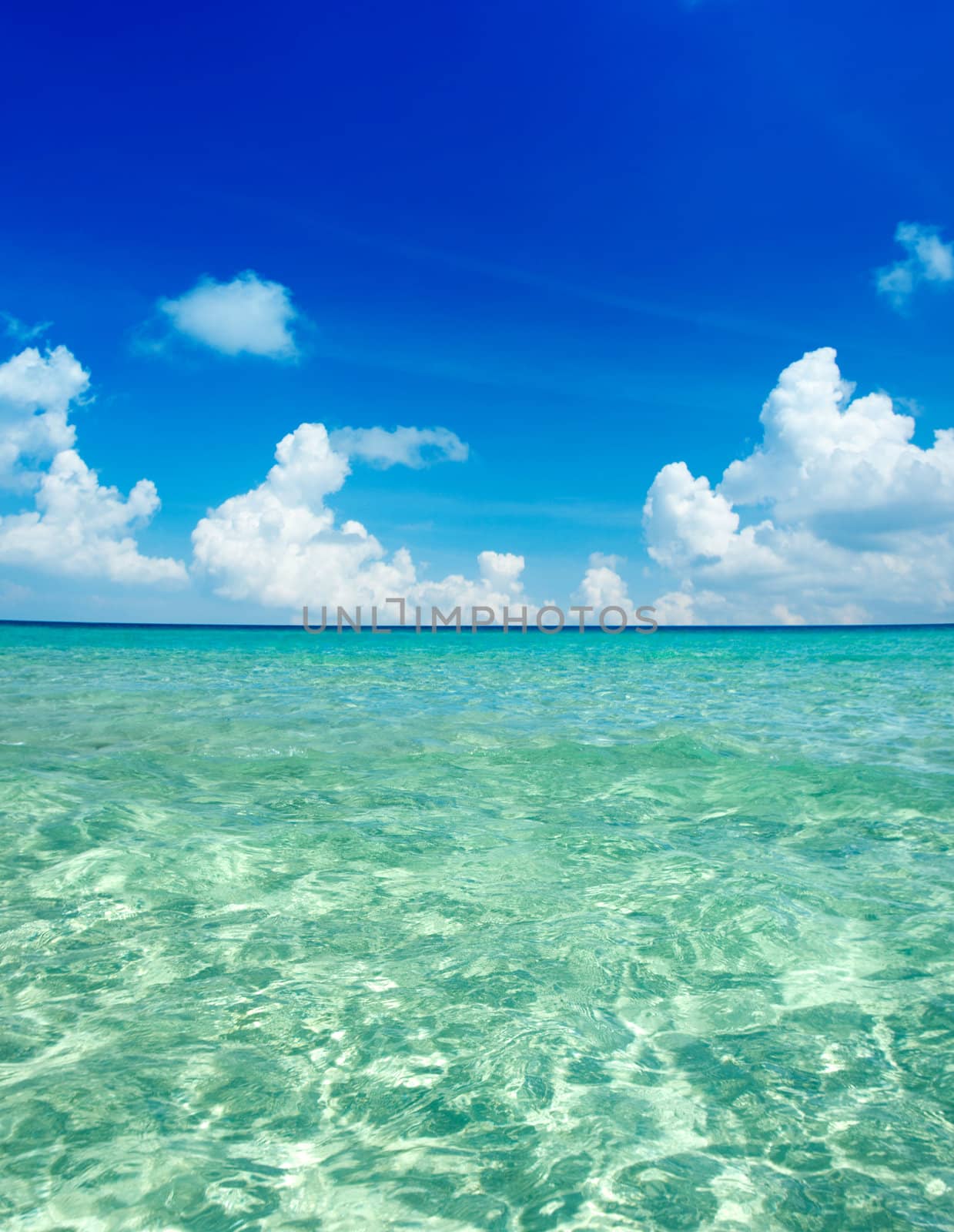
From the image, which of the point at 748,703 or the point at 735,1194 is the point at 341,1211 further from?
the point at 748,703

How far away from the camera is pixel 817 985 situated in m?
4.62

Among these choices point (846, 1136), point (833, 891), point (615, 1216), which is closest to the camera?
point (615, 1216)

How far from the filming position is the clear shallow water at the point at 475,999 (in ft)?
9.69

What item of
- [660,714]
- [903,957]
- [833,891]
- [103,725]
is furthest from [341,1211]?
[660,714]

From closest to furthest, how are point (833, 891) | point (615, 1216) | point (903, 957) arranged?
point (615, 1216) < point (903, 957) < point (833, 891)

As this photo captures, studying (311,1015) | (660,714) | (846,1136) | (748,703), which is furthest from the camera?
(748,703)

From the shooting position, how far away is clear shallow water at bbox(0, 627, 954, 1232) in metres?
2.95

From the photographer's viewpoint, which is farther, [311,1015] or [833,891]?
[833,891]

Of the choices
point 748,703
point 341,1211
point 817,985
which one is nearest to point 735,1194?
point 341,1211

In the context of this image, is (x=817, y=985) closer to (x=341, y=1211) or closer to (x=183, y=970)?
(x=341, y=1211)

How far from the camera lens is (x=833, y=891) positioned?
20.1 feet

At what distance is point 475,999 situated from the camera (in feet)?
14.3

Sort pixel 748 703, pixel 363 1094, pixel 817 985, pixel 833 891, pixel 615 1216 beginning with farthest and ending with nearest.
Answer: pixel 748 703 → pixel 833 891 → pixel 817 985 → pixel 363 1094 → pixel 615 1216

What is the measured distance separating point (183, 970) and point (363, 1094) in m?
1.72
